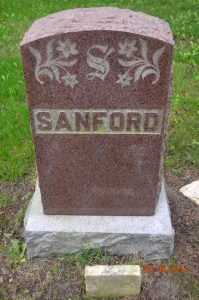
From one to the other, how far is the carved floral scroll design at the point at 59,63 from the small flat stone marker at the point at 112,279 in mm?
1114

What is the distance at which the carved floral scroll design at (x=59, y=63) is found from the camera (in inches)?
91.3

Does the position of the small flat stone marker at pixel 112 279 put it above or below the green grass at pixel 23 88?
below

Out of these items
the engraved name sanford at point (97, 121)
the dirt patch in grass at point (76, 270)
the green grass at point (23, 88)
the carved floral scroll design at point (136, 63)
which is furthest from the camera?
the green grass at point (23, 88)

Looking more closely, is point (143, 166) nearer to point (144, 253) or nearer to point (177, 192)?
point (144, 253)

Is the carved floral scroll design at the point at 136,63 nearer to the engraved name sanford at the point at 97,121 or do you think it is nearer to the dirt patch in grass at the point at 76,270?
the engraved name sanford at the point at 97,121

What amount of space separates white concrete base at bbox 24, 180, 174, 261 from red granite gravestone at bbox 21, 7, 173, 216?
0.23ft

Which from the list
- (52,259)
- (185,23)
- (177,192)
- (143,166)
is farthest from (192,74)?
(52,259)

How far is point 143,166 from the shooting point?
2768 mm

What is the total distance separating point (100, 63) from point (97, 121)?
379 millimetres

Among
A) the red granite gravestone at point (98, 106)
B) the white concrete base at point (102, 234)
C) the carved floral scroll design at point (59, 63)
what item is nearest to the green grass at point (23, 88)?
the white concrete base at point (102, 234)

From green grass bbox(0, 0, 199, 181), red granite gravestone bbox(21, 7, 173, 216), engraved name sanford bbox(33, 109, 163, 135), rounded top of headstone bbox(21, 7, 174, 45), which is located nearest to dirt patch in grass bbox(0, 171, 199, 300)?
Result: red granite gravestone bbox(21, 7, 173, 216)

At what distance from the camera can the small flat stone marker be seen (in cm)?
260

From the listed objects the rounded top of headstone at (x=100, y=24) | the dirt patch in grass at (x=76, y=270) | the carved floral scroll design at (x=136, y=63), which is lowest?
the dirt patch in grass at (x=76, y=270)

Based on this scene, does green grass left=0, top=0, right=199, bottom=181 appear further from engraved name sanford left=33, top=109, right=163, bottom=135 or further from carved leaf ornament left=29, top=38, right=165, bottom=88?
carved leaf ornament left=29, top=38, right=165, bottom=88
